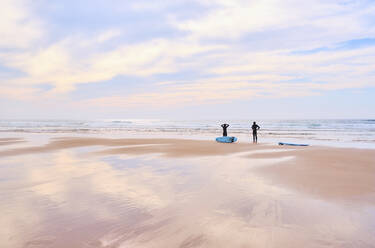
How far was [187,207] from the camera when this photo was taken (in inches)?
221

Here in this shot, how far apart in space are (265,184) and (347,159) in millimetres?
6847

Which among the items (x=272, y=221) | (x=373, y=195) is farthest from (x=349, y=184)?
(x=272, y=221)

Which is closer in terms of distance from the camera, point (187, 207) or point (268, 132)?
point (187, 207)

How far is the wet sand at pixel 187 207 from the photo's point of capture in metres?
4.18

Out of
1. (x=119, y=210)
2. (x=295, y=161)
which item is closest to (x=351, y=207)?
(x=119, y=210)

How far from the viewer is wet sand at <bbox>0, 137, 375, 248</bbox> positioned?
418cm

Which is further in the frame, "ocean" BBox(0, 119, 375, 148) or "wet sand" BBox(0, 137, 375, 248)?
"ocean" BBox(0, 119, 375, 148)

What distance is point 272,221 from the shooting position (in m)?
4.85

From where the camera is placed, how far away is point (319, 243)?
4.04 meters

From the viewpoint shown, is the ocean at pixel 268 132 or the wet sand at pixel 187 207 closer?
the wet sand at pixel 187 207

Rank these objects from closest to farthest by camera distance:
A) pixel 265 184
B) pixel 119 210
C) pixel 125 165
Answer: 1. pixel 119 210
2. pixel 265 184
3. pixel 125 165

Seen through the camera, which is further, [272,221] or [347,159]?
[347,159]

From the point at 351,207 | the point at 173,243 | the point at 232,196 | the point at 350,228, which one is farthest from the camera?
the point at 232,196

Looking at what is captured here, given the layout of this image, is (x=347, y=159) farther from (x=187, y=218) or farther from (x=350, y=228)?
(x=187, y=218)
